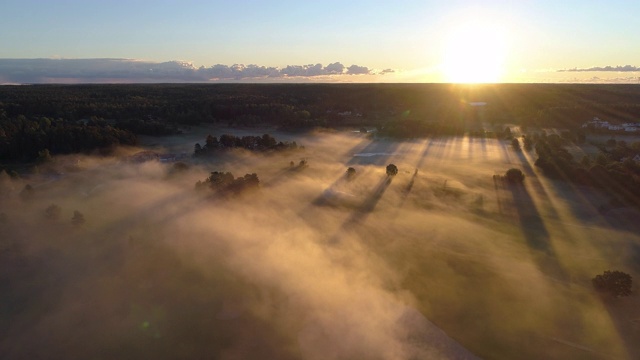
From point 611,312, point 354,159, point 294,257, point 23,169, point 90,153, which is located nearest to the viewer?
point 611,312

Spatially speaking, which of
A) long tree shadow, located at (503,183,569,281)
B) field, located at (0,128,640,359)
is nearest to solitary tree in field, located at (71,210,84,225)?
field, located at (0,128,640,359)

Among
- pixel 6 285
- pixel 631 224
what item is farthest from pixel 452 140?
pixel 6 285

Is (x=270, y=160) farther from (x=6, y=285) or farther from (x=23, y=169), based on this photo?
(x=6, y=285)

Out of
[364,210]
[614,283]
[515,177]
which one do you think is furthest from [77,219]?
[515,177]

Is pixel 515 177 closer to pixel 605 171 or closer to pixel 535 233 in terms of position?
pixel 605 171

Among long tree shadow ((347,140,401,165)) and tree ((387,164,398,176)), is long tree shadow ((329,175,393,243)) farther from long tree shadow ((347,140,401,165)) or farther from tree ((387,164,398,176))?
long tree shadow ((347,140,401,165))

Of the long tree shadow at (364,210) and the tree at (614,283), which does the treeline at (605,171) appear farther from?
the long tree shadow at (364,210)

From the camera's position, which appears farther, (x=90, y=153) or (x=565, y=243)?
(x=90, y=153)
